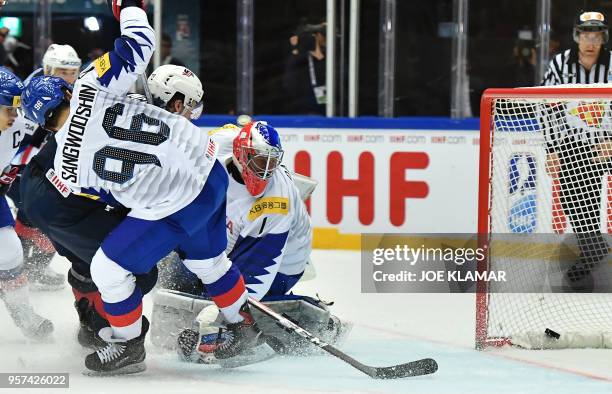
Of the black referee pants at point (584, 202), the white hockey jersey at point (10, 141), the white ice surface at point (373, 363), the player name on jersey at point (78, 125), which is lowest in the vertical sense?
the white ice surface at point (373, 363)

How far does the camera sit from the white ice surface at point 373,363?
3936 mm

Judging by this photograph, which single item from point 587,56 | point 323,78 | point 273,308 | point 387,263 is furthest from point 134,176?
point 323,78

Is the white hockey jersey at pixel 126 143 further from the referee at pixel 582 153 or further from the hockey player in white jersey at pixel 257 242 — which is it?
the referee at pixel 582 153

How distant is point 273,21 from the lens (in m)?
7.75

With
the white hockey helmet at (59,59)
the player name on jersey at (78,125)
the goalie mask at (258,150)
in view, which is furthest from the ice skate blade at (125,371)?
the white hockey helmet at (59,59)

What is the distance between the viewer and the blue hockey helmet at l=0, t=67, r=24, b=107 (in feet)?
14.6

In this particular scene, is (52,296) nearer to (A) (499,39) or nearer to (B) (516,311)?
(B) (516,311)

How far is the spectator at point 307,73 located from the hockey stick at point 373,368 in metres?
3.48

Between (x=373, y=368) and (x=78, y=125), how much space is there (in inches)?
45.1

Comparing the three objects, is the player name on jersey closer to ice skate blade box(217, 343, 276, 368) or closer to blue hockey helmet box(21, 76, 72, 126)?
blue hockey helmet box(21, 76, 72, 126)

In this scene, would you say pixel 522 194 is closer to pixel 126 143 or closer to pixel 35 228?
pixel 35 228

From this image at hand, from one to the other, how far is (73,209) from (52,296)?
1427 mm

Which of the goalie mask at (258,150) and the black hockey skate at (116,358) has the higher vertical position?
the goalie mask at (258,150)

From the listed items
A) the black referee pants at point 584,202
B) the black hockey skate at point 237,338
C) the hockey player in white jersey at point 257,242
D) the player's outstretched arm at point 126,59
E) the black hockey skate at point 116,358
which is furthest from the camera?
the black referee pants at point 584,202
